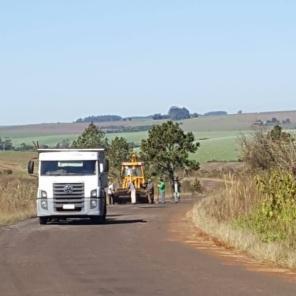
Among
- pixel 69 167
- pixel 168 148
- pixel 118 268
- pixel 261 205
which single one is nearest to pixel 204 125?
pixel 168 148

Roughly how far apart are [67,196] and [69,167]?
1.16 metres

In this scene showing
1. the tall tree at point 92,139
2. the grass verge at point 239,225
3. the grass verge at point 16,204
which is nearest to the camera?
the grass verge at point 239,225

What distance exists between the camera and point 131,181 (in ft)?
213

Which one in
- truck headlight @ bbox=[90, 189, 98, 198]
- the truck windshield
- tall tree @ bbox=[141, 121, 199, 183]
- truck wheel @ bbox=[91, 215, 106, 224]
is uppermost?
tall tree @ bbox=[141, 121, 199, 183]

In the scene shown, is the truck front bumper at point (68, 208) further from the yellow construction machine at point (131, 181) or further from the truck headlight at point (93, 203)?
the yellow construction machine at point (131, 181)

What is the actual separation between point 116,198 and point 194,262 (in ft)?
142

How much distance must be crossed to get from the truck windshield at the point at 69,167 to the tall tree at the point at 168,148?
41181mm

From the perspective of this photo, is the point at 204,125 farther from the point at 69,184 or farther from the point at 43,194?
the point at 69,184

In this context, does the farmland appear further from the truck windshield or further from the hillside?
the truck windshield

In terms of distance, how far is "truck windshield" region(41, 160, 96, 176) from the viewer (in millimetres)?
35500

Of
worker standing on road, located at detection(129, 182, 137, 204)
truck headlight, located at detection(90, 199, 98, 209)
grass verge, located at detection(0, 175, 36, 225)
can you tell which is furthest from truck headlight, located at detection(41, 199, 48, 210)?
worker standing on road, located at detection(129, 182, 137, 204)

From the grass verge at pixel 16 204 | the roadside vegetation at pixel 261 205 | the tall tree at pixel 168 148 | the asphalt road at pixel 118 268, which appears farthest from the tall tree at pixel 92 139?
the asphalt road at pixel 118 268

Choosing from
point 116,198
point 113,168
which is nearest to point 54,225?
point 116,198

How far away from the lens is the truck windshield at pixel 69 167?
116 feet
